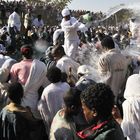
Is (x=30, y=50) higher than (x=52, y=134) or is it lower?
higher

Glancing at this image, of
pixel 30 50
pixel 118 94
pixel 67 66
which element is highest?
pixel 30 50

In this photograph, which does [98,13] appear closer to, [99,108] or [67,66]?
[67,66]

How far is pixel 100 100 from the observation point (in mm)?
3219

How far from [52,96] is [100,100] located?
2048 millimetres

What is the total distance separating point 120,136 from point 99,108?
243 millimetres

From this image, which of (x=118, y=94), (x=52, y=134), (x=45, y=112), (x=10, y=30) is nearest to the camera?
(x=52, y=134)

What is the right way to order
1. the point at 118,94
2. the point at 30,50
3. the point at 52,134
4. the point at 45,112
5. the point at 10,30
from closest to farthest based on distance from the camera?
1. the point at 52,134
2. the point at 45,112
3. the point at 30,50
4. the point at 118,94
5. the point at 10,30

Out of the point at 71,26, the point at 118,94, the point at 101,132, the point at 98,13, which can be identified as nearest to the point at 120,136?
the point at 101,132

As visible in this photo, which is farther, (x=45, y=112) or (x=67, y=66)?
(x=67, y=66)

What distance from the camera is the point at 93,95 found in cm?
323

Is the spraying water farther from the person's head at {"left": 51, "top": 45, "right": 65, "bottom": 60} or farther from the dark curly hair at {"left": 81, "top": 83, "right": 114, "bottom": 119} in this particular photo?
the dark curly hair at {"left": 81, "top": 83, "right": 114, "bottom": 119}

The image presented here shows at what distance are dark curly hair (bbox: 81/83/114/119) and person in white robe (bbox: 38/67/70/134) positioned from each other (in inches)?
77.0

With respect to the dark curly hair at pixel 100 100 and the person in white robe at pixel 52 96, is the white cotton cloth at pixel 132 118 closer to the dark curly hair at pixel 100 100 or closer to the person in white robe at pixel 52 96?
the dark curly hair at pixel 100 100

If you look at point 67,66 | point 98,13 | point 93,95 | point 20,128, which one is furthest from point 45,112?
point 98,13
